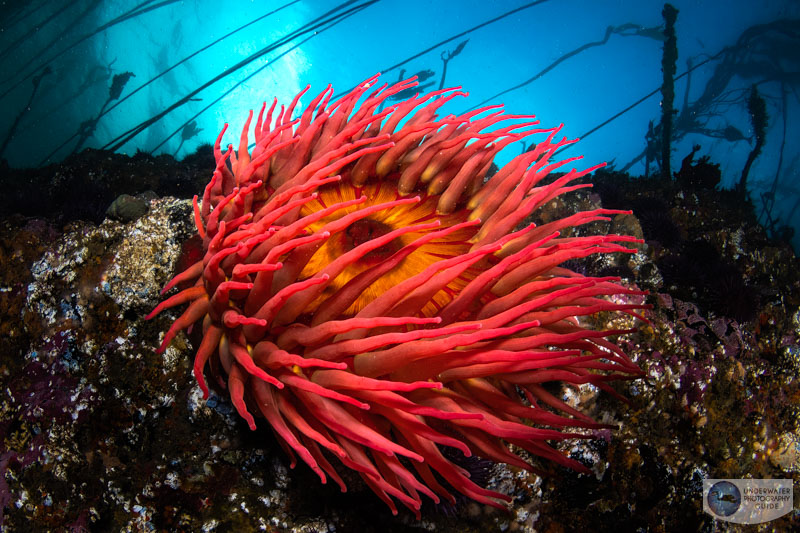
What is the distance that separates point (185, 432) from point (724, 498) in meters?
3.52

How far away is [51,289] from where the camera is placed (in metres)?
2.38

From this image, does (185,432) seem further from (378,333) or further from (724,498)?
(724,498)

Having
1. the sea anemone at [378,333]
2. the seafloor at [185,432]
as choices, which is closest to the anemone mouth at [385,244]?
the sea anemone at [378,333]

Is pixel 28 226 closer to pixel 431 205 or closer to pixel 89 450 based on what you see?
pixel 89 450

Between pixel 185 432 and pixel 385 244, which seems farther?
pixel 385 244

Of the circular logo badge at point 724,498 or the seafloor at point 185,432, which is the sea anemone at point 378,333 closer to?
the seafloor at point 185,432

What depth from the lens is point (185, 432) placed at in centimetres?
222

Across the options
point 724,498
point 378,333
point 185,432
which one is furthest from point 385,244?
point 724,498

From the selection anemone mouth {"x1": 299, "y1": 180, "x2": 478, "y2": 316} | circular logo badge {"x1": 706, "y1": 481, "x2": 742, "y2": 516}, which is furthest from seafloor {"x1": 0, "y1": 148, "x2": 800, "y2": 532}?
anemone mouth {"x1": 299, "y1": 180, "x2": 478, "y2": 316}

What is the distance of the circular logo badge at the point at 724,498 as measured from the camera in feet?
9.00

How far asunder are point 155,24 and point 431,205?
41.2 metres

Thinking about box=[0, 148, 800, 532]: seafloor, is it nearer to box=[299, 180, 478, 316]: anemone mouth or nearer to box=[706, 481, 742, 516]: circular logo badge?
box=[706, 481, 742, 516]: circular logo badge

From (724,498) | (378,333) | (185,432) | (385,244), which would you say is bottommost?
(724,498)

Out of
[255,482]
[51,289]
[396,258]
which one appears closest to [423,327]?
[396,258]
